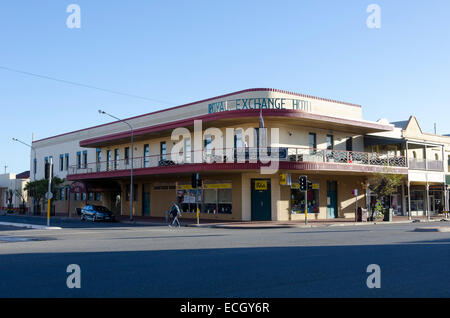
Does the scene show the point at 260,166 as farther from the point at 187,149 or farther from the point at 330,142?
the point at 330,142

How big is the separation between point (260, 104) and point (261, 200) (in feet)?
21.5

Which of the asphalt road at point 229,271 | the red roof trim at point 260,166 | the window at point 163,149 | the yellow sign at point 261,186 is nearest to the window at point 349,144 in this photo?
the red roof trim at point 260,166

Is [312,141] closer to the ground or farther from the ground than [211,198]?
farther from the ground

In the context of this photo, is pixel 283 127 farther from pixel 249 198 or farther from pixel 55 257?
pixel 55 257

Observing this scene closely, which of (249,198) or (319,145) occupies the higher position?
(319,145)

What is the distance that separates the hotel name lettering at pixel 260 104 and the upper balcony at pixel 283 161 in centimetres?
292

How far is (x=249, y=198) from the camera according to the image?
31906 mm

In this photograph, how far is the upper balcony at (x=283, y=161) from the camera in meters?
29.8

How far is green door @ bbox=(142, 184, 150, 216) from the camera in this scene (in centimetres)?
4110

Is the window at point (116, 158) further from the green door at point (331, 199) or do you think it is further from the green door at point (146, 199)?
the green door at point (331, 199)

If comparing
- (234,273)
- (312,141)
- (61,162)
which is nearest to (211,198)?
(312,141)

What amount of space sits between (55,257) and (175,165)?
64.5 feet

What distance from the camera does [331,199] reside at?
35719 mm
